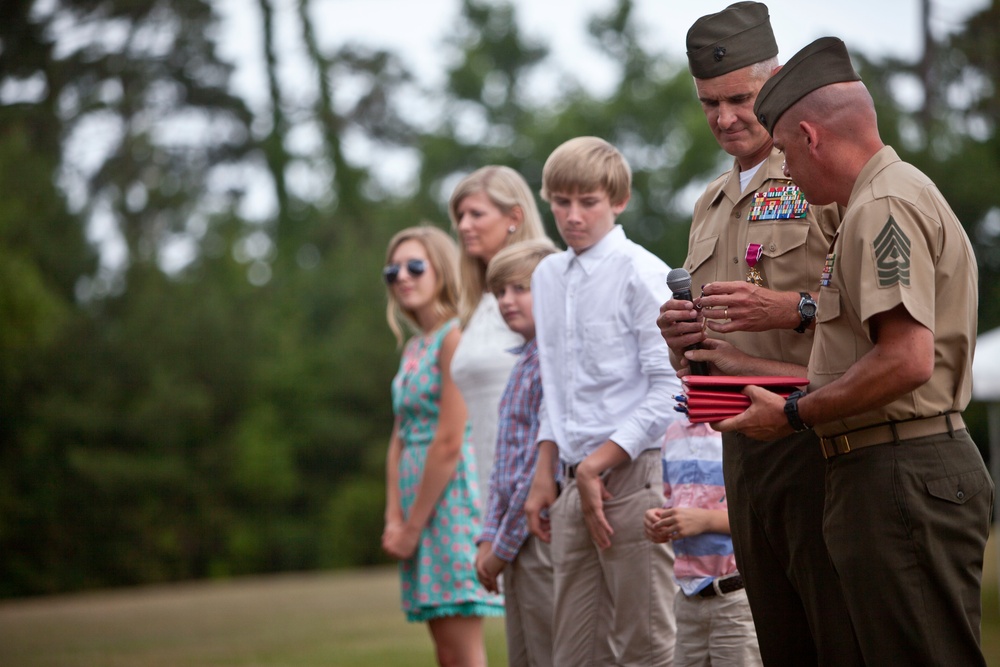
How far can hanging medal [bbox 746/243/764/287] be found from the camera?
2914mm

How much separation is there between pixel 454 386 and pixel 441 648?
39.9 inches

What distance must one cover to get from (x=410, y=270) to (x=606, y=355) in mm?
1566

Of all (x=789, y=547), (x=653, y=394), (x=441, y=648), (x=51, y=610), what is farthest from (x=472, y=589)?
(x=51, y=610)

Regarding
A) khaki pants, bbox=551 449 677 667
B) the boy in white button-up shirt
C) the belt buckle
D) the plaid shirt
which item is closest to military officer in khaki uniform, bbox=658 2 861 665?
the belt buckle

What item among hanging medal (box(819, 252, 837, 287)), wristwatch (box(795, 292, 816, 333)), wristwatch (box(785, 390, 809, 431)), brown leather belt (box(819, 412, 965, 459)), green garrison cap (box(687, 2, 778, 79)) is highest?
green garrison cap (box(687, 2, 778, 79))

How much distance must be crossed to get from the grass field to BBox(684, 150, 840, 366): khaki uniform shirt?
4424mm

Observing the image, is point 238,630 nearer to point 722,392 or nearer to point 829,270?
point 722,392

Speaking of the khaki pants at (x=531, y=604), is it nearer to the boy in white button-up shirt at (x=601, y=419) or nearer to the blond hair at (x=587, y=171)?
the boy in white button-up shirt at (x=601, y=419)

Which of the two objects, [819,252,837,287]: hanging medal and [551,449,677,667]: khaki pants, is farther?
[551,449,677,667]: khaki pants

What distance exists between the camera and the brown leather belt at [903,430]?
244cm

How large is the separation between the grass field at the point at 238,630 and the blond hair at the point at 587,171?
4.22m

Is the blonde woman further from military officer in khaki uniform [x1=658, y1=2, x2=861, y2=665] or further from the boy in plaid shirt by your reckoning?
military officer in khaki uniform [x1=658, y1=2, x2=861, y2=665]

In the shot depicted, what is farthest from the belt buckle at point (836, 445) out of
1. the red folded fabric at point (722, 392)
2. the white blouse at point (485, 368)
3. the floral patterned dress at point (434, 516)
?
the floral patterned dress at point (434, 516)

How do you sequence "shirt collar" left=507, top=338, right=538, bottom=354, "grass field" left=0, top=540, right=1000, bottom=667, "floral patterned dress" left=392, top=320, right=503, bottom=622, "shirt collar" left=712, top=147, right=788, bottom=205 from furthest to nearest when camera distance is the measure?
"grass field" left=0, top=540, right=1000, bottom=667, "floral patterned dress" left=392, top=320, right=503, bottom=622, "shirt collar" left=507, top=338, right=538, bottom=354, "shirt collar" left=712, top=147, right=788, bottom=205
